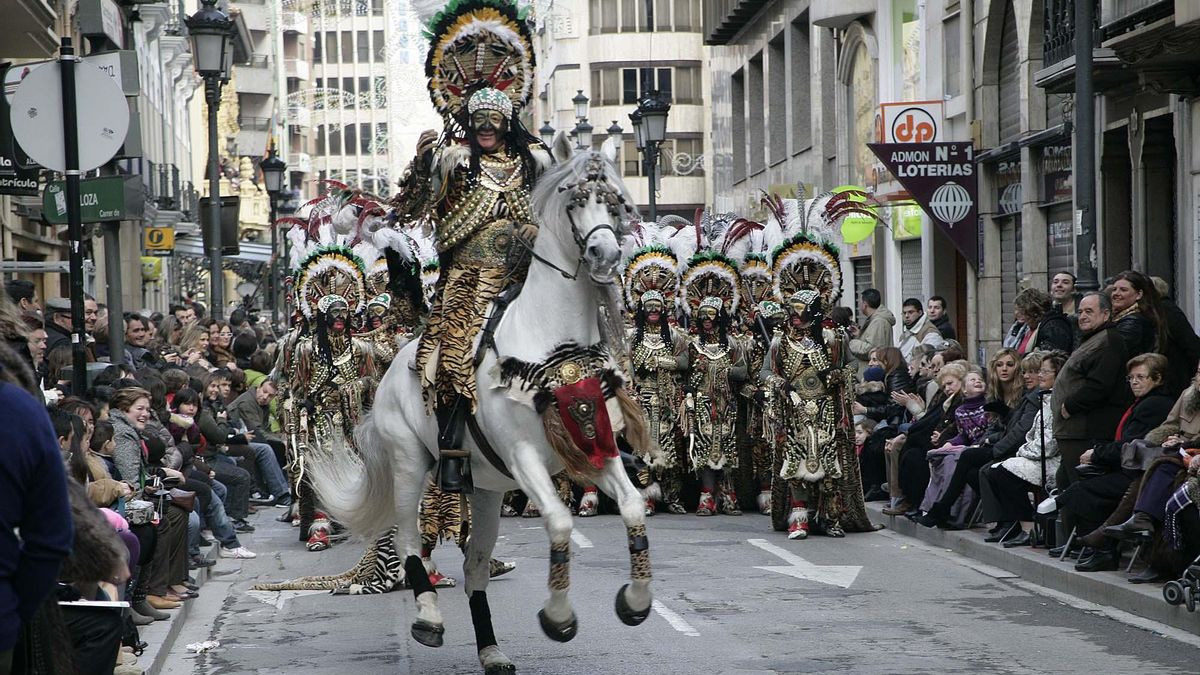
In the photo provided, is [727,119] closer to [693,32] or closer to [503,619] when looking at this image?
[693,32]

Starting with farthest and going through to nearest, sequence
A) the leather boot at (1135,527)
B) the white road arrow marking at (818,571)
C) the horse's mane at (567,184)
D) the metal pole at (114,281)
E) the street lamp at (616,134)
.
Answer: the white road arrow marking at (818,571), the metal pole at (114,281), the leather boot at (1135,527), the street lamp at (616,134), the horse's mane at (567,184)

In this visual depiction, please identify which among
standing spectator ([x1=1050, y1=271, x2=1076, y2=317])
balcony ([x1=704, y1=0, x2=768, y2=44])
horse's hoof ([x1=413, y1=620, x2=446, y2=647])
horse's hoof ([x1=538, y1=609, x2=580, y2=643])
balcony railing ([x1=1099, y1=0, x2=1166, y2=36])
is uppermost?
balcony ([x1=704, y1=0, x2=768, y2=44])

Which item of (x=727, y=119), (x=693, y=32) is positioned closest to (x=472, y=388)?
(x=727, y=119)

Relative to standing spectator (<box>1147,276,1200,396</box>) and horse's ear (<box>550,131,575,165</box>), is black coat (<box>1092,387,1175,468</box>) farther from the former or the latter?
horse's ear (<box>550,131,575,165</box>)

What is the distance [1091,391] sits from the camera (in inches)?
498

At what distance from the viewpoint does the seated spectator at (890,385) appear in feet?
59.8

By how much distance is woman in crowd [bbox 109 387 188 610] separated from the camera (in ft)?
35.7

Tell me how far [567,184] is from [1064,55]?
13266mm

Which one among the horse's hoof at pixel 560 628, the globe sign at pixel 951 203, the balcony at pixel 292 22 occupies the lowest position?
the horse's hoof at pixel 560 628

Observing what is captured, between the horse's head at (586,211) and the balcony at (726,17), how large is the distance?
34424mm

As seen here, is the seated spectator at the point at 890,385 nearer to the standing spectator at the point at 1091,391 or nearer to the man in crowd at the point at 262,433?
the standing spectator at the point at 1091,391

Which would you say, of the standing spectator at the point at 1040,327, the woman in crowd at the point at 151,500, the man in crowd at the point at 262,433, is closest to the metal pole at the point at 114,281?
the woman in crowd at the point at 151,500

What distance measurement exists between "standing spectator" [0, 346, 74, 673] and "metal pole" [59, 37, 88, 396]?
523cm

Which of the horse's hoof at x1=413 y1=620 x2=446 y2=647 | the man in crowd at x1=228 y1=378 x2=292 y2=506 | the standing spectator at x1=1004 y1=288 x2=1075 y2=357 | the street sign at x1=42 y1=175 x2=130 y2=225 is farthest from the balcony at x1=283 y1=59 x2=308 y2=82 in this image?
the horse's hoof at x1=413 y1=620 x2=446 y2=647
